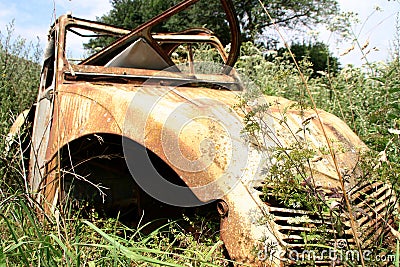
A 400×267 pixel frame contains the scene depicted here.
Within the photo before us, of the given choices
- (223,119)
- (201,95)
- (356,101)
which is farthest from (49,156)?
(356,101)

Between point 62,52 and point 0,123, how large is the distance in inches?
62.1

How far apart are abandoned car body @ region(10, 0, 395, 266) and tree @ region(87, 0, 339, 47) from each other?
18421 mm

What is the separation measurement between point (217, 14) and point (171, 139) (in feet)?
71.9

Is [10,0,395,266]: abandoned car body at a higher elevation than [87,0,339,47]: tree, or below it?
below

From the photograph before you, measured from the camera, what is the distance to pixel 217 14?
918 inches

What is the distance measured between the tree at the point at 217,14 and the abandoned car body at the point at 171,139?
18.4 meters

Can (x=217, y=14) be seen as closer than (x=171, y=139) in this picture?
No

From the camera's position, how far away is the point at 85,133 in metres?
2.72

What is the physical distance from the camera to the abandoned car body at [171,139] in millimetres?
1941

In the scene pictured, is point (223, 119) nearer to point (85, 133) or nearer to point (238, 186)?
point (238, 186)

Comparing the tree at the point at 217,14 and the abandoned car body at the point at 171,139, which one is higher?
the tree at the point at 217,14

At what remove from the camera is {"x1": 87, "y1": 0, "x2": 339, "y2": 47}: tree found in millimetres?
22859

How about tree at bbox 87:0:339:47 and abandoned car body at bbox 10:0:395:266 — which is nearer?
abandoned car body at bbox 10:0:395:266

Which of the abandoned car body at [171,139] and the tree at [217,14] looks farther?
the tree at [217,14]
